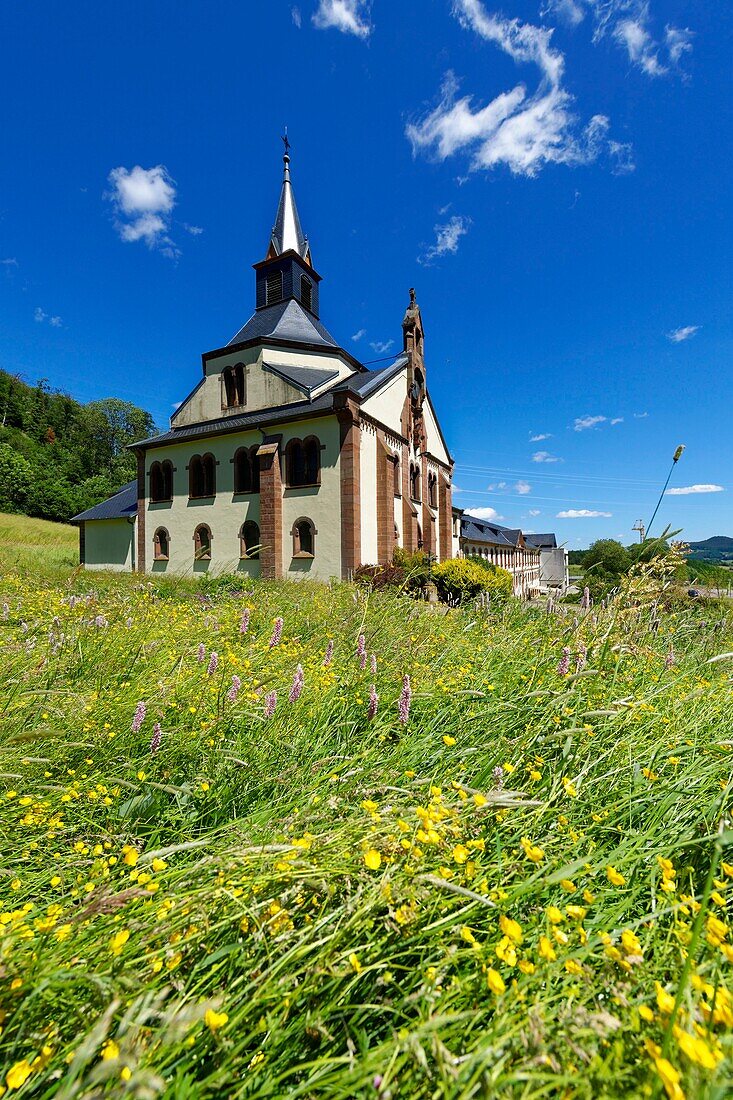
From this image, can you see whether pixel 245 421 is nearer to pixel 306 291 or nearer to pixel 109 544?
pixel 306 291

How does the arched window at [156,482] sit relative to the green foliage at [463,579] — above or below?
above

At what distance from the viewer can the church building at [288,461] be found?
17609mm

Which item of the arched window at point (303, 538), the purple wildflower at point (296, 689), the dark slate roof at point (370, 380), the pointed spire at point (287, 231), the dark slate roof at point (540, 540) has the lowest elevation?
the purple wildflower at point (296, 689)

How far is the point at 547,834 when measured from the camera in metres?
1.55

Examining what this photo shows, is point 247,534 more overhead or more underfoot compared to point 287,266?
more underfoot

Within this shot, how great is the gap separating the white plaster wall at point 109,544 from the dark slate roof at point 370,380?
46.3 ft

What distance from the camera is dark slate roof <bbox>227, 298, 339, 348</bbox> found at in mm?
22703

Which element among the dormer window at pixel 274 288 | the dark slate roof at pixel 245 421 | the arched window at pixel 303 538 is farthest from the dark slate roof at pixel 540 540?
Answer: the arched window at pixel 303 538

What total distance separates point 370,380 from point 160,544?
13.2 meters

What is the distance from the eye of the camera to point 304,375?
2125 cm

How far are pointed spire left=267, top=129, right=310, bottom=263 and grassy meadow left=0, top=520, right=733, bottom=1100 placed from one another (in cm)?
2993

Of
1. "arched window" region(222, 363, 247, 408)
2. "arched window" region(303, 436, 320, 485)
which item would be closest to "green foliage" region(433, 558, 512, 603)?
"arched window" region(303, 436, 320, 485)

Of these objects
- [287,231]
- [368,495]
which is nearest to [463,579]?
[368,495]

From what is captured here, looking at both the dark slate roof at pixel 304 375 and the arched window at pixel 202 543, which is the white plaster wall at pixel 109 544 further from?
the dark slate roof at pixel 304 375
